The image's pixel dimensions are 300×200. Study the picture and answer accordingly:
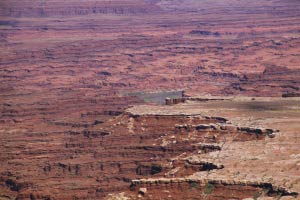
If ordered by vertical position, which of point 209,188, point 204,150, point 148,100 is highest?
point 209,188

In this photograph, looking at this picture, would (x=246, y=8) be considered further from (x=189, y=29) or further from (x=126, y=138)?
(x=126, y=138)

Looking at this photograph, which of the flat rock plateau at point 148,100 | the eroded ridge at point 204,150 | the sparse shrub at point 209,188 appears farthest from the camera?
the flat rock plateau at point 148,100

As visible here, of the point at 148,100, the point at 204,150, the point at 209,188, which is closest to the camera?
the point at 209,188

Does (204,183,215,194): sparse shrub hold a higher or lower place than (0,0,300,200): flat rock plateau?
higher

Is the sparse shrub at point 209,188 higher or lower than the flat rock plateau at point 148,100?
higher

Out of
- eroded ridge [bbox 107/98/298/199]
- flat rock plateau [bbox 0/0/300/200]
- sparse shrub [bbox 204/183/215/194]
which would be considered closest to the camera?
eroded ridge [bbox 107/98/298/199]

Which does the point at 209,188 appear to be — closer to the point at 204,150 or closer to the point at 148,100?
the point at 204,150

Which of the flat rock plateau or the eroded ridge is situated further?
the flat rock plateau

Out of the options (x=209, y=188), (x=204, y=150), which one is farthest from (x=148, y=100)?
(x=209, y=188)
